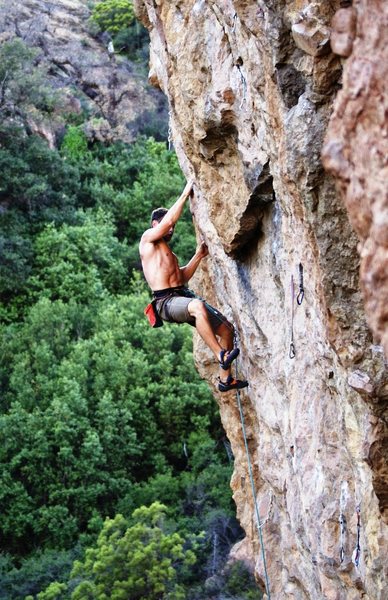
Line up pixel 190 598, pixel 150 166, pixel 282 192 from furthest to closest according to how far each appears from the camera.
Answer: pixel 150 166 < pixel 190 598 < pixel 282 192

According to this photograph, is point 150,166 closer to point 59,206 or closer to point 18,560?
point 59,206

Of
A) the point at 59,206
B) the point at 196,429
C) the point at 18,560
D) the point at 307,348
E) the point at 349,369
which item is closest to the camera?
the point at 349,369

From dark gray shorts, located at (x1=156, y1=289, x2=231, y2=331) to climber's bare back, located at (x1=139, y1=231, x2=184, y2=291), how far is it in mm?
130

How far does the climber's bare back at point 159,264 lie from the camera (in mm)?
7410

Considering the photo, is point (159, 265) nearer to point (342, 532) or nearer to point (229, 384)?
point (229, 384)

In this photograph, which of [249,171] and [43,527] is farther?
[43,527]

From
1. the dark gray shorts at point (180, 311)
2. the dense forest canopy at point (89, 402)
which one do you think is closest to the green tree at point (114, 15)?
the dense forest canopy at point (89, 402)

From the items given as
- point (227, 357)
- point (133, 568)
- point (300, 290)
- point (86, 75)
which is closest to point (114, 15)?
point (86, 75)

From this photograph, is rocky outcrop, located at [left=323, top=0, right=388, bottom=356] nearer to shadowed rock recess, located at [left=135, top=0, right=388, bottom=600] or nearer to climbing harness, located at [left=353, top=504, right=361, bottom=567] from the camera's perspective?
shadowed rock recess, located at [left=135, top=0, right=388, bottom=600]

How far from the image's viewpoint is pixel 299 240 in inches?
206

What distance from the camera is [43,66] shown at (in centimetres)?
2662

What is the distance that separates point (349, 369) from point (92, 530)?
44.1 ft

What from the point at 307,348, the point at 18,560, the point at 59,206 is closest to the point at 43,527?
the point at 18,560

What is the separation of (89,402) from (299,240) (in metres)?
14.1
